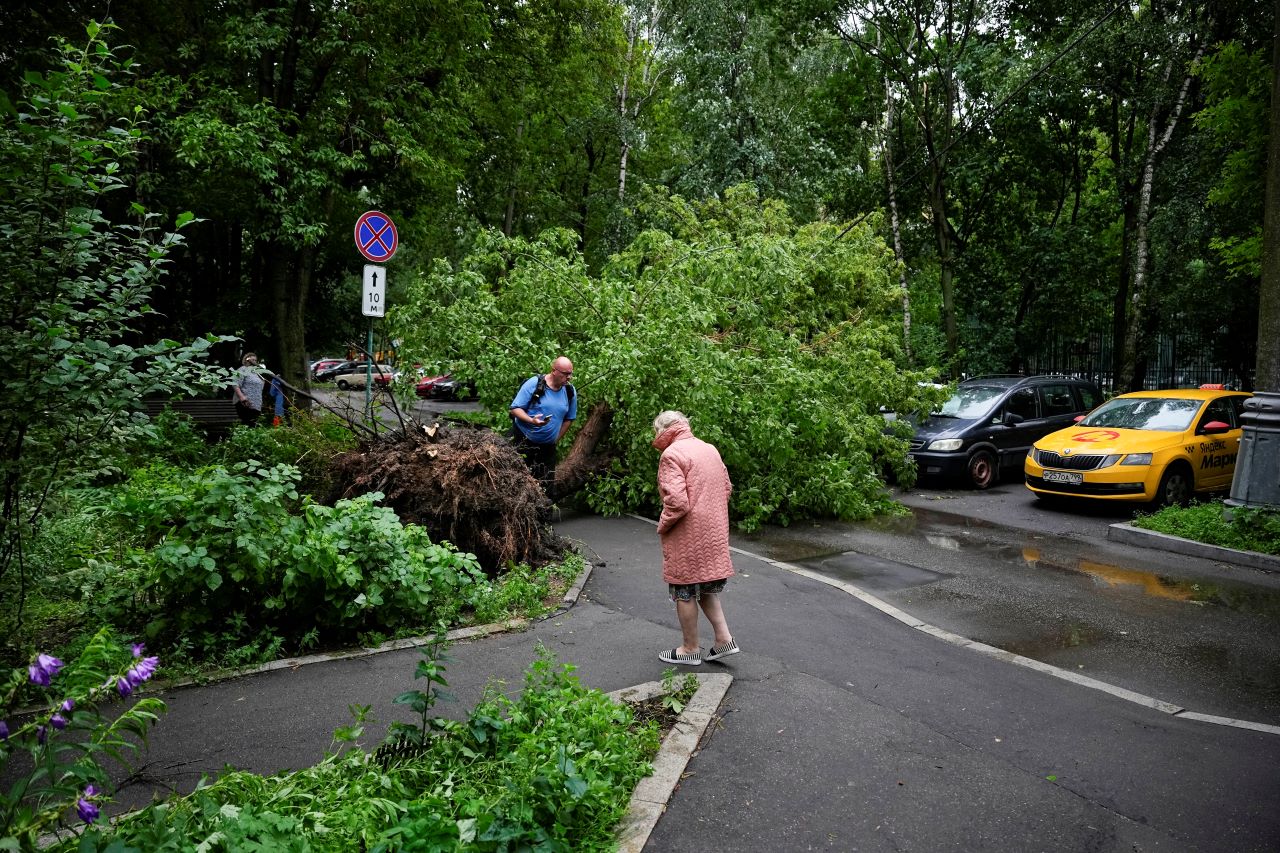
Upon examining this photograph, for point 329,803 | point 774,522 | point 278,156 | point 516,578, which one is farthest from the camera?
point 278,156

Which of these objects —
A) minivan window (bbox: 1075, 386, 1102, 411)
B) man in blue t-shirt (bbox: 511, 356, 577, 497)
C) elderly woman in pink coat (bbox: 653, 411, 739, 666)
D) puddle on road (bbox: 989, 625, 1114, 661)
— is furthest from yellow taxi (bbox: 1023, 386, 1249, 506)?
elderly woman in pink coat (bbox: 653, 411, 739, 666)

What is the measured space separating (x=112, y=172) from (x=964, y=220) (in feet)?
82.2

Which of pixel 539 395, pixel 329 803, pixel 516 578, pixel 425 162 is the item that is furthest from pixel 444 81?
pixel 329 803

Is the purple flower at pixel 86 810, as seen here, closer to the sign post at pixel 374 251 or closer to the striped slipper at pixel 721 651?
the striped slipper at pixel 721 651

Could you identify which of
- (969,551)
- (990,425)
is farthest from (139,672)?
(990,425)

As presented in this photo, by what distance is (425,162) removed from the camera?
15383mm

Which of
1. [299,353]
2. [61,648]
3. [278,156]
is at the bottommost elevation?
[61,648]

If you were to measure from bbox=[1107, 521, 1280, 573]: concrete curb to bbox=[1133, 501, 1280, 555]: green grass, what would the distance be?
0.12 metres

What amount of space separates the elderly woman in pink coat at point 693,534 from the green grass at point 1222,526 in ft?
22.7

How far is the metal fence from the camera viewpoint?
22625 millimetres

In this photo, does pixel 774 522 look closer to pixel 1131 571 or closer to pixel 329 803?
pixel 1131 571

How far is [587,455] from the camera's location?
10.8 metres

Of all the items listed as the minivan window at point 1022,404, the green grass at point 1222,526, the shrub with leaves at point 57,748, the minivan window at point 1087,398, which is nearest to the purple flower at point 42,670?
the shrub with leaves at point 57,748

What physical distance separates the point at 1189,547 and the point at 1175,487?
265 centimetres
